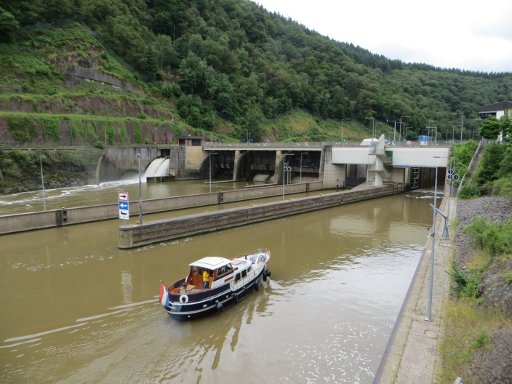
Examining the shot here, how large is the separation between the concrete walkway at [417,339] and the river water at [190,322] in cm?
122

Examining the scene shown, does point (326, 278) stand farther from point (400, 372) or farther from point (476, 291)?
point (400, 372)

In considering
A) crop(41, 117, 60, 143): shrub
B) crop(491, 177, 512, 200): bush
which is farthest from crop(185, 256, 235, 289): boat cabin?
crop(41, 117, 60, 143): shrub

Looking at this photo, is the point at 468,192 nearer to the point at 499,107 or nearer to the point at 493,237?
the point at 493,237

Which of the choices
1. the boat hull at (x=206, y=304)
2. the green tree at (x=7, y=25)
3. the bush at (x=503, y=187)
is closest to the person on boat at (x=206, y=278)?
the boat hull at (x=206, y=304)

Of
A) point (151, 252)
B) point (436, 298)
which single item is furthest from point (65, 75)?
point (436, 298)

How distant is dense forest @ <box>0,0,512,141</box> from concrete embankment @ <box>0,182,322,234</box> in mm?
42561

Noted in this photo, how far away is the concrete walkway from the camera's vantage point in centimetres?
1026

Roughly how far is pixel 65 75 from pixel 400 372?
7910cm

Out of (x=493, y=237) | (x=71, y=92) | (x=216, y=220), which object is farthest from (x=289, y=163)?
(x=493, y=237)

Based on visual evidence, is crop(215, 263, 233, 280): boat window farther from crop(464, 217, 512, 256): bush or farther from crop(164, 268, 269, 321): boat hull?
crop(464, 217, 512, 256): bush

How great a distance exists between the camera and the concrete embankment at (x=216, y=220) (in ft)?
83.1

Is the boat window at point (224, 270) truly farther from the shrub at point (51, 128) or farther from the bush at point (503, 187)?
the shrub at point (51, 128)

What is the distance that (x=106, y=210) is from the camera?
33094mm

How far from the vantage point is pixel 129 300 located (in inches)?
680
